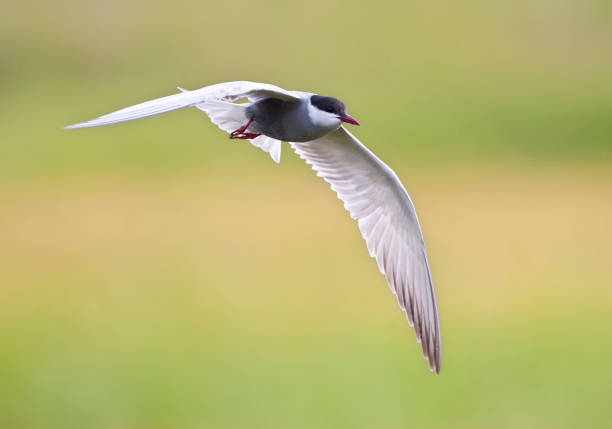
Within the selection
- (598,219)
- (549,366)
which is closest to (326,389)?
(549,366)

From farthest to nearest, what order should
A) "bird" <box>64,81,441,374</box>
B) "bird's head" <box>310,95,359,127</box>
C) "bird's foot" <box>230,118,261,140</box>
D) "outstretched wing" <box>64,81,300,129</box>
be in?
1. "bird" <box>64,81,441,374</box>
2. "bird's foot" <box>230,118,261,140</box>
3. "bird's head" <box>310,95,359,127</box>
4. "outstretched wing" <box>64,81,300,129</box>

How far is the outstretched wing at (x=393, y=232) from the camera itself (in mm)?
6340

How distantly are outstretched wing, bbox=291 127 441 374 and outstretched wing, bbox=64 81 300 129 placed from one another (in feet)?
3.96

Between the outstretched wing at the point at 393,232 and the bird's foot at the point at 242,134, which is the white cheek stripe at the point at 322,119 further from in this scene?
the outstretched wing at the point at 393,232

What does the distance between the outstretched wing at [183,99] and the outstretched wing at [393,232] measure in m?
1.21

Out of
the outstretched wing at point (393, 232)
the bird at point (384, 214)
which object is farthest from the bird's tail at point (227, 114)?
the outstretched wing at point (393, 232)

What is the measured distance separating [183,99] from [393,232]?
88.4 inches

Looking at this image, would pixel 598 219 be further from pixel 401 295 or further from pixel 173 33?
pixel 401 295

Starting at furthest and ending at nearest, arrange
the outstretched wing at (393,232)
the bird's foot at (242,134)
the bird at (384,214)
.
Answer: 1. the outstretched wing at (393,232)
2. the bird at (384,214)
3. the bird's foot at (242,134)

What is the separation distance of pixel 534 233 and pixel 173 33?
21.0ft

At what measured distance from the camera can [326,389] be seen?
14.2 meters

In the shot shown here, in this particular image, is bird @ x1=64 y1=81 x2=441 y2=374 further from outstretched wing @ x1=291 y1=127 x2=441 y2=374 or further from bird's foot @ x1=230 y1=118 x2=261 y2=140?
bird's foot @ x1=230 y1=118 x2=261 y2=140

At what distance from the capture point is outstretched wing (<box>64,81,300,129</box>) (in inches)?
163

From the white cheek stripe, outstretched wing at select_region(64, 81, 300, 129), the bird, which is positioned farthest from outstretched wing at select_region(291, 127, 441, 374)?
outstretched wing at select_region(64, 81, 300, 129)
